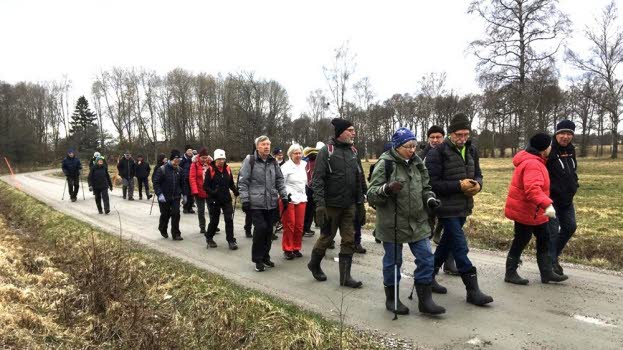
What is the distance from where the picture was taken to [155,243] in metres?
9.30

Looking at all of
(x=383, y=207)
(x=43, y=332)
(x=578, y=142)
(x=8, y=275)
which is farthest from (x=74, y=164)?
(x=578, y=142)

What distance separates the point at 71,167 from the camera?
1784cm

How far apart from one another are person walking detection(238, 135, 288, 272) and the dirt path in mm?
326

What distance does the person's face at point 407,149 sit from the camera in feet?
15.8

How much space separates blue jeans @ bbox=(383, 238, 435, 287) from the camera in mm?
4785

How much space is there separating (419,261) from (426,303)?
46cm

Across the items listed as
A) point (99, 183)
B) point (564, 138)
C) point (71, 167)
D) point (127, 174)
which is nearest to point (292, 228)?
point (564, 138)

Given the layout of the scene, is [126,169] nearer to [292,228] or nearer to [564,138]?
[292,228]

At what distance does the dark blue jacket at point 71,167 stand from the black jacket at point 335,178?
1531 centimetres

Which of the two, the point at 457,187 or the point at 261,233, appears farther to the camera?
the point at 261,233

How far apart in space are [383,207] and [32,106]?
267 ft

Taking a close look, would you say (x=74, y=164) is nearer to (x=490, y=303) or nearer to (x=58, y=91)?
(x=490, y=303)

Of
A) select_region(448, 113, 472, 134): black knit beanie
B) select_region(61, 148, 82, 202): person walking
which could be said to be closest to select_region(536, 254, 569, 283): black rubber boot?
select_region(448, 113, 472, 134): black knit beanie

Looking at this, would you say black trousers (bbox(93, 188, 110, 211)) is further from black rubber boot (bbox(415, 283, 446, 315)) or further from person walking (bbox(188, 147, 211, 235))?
black rubber boot (bbox(415, 283, 446, 315))
